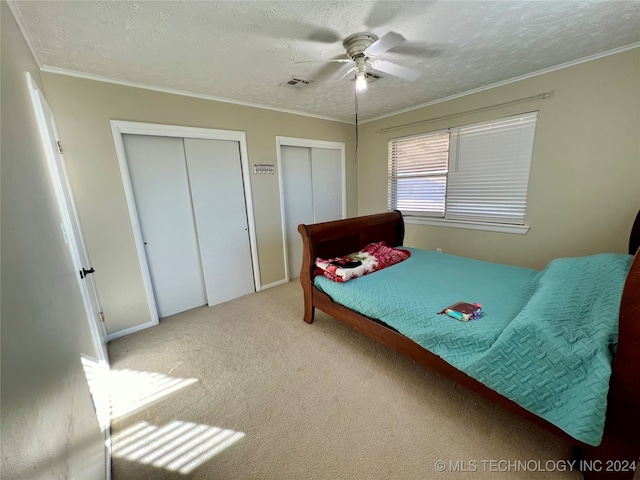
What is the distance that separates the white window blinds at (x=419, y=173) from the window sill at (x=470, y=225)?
88 millimetres

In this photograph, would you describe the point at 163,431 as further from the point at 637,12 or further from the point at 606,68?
the point at 606,68

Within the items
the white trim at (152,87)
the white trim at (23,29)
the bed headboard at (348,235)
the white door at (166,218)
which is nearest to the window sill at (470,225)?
the bed headboard at (348,235)

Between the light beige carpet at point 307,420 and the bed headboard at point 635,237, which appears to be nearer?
the light beige carpet at point 307,420

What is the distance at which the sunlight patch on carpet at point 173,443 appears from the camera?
1377 millimetres

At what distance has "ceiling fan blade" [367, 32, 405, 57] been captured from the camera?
1474mm

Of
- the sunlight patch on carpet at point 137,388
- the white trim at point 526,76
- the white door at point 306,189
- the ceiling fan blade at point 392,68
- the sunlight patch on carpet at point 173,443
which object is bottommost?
the sunlight patch on carpet at point 173,443

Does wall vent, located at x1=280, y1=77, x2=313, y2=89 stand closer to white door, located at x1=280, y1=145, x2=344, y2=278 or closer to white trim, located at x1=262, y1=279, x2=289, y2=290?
white door, located at x1=280, y1=145, x2=344, y2=278

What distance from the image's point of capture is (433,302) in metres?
1.81

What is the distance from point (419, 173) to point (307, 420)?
10.8ft

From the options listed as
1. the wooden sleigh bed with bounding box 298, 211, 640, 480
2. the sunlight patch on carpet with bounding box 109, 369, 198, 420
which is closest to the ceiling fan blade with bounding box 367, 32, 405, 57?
the wooden sleigh bed with bounding box 298, 211, 640, 480

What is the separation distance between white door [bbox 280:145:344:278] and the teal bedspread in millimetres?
1864

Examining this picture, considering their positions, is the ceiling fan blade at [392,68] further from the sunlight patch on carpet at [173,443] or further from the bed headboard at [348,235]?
the sunlight patch on carpet at [173,443]

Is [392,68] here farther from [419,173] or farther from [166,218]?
[166,218]

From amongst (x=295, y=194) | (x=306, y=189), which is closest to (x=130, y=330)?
(x=295, y=194)
